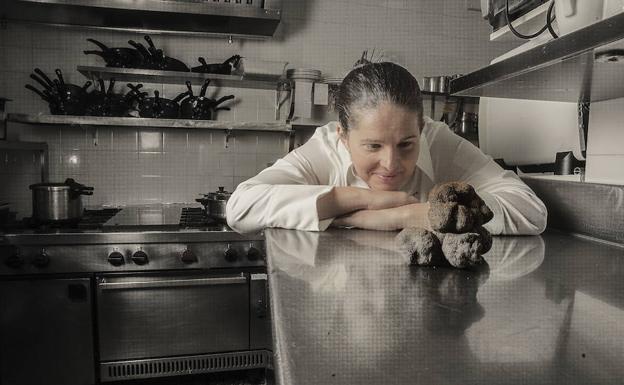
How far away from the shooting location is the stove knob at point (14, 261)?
220cm

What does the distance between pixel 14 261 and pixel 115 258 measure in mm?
453

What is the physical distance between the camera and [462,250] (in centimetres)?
79

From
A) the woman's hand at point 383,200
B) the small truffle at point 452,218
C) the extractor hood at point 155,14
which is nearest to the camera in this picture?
the small truffle at point 452,218

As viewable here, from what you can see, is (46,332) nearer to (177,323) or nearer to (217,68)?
(177,323)

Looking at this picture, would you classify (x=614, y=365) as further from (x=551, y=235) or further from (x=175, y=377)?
(x=175, y=377)

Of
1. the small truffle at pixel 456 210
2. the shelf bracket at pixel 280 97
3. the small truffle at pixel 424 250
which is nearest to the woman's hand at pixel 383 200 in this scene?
the small truffle at pixel 456 210

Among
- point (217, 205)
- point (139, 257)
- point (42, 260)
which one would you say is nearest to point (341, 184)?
point (217, 205)

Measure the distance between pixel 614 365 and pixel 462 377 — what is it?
144 mm

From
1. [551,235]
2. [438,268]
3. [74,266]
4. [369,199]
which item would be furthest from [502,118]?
[74,266]

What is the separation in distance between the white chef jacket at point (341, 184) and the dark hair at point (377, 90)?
7.8 inches

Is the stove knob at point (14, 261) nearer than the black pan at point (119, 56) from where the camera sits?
Yes

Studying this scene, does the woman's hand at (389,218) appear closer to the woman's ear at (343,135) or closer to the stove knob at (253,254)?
the woman's ear at (343,135)

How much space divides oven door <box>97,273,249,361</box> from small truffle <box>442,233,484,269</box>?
1.79m

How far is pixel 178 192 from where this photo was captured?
10.7 feet
